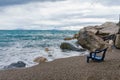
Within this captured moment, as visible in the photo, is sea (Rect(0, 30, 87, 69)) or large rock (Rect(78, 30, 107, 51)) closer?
sea (Rect(0, 30, 87, 69))

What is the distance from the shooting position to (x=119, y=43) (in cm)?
2914

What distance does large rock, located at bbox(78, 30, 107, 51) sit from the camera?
3158cm

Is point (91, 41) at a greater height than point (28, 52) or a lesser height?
greater

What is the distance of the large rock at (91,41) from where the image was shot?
31.6m

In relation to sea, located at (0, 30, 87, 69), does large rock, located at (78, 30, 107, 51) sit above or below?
above

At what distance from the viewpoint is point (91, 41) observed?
3281cm

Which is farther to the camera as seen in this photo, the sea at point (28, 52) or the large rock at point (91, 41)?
the large rock at point (91, 41)

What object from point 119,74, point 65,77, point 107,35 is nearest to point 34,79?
point 65,77

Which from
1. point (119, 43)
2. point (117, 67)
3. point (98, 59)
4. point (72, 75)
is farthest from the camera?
point (119, 43)

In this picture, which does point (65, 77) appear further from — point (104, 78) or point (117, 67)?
point (117, 67)

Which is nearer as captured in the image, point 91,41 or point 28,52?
point 91,41

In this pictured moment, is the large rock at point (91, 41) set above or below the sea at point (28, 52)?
above

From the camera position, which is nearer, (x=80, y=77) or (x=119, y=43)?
(x=80, y=77)

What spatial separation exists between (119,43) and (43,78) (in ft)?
53.9
